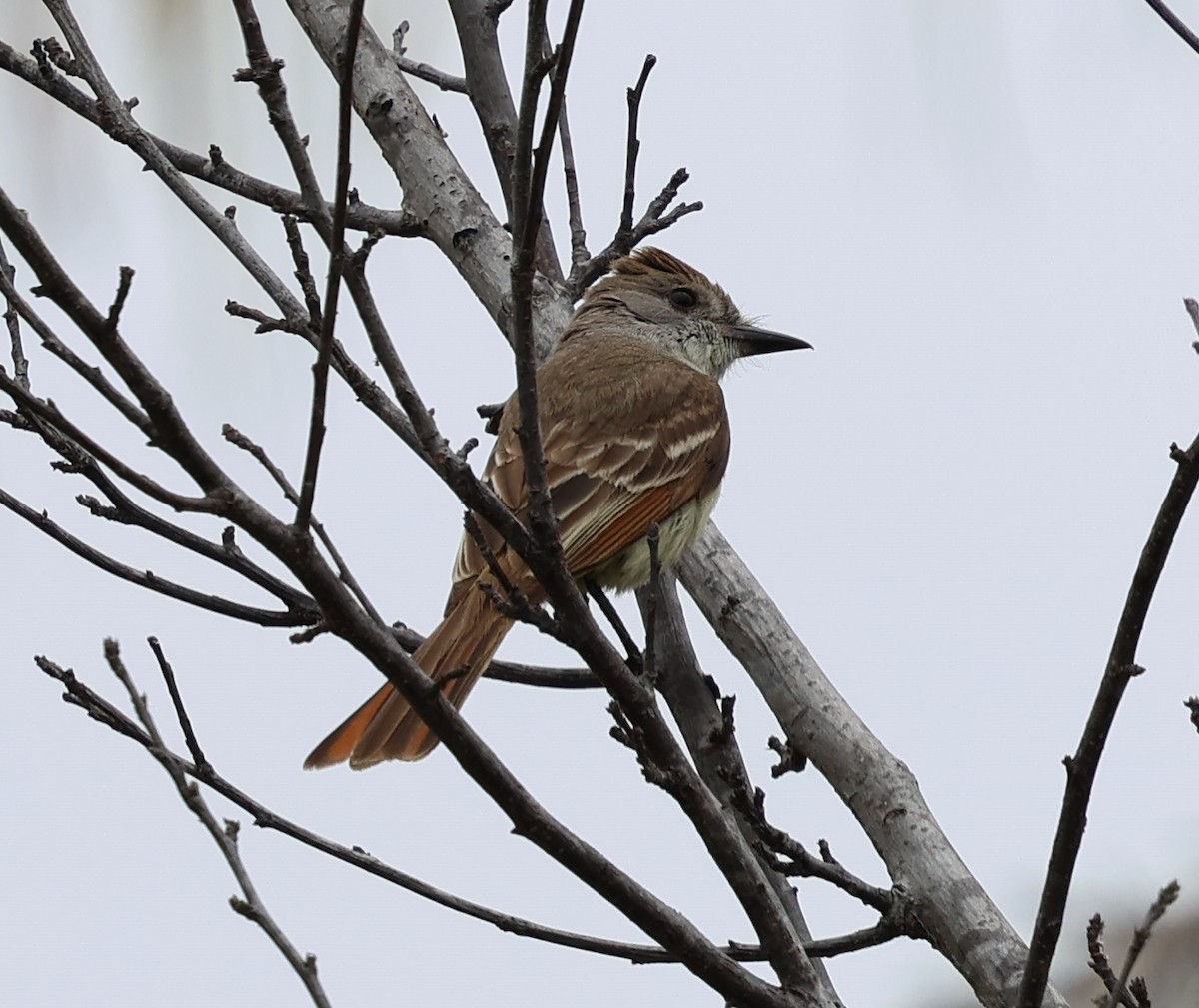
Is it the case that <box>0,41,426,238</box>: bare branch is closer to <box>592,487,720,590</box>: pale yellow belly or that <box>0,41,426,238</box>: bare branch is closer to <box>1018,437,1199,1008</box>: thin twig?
<box>592,487,720,590</box>: pale yellow belly

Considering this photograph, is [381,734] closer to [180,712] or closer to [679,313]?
[180,712]

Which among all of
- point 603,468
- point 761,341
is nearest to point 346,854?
point 603,468

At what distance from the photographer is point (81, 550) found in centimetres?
370

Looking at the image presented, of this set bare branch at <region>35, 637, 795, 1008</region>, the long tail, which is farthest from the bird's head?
bare branch at <region>35, 637, 795, 1008</region>

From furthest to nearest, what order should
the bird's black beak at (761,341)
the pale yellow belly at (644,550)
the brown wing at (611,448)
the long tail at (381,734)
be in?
the bird's black beak at (761,341) < the brown wing at (611,448) < the pale yellow belly at (644,550) < the long tail at (381,734)

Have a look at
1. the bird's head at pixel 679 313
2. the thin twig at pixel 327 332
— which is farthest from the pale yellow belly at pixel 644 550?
the thin twig at pixel 327 332

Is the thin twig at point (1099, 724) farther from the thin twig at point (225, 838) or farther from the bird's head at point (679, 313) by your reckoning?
the bird's head at point (679, 313)

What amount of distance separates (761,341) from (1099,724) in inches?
167

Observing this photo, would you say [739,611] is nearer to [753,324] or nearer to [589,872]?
[589,872]

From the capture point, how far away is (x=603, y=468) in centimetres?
510

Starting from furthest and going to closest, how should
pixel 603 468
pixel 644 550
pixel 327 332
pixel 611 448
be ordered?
pixel 611 448 → pixel 603 468 → pixel 644 550 → pixel 327 332

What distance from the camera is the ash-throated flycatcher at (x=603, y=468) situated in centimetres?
405

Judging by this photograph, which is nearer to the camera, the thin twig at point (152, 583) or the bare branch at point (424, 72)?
the thin twig at point (152, 583)

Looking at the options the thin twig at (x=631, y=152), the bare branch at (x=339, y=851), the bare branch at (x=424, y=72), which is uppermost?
the bare branch at (x=424, y=72)
